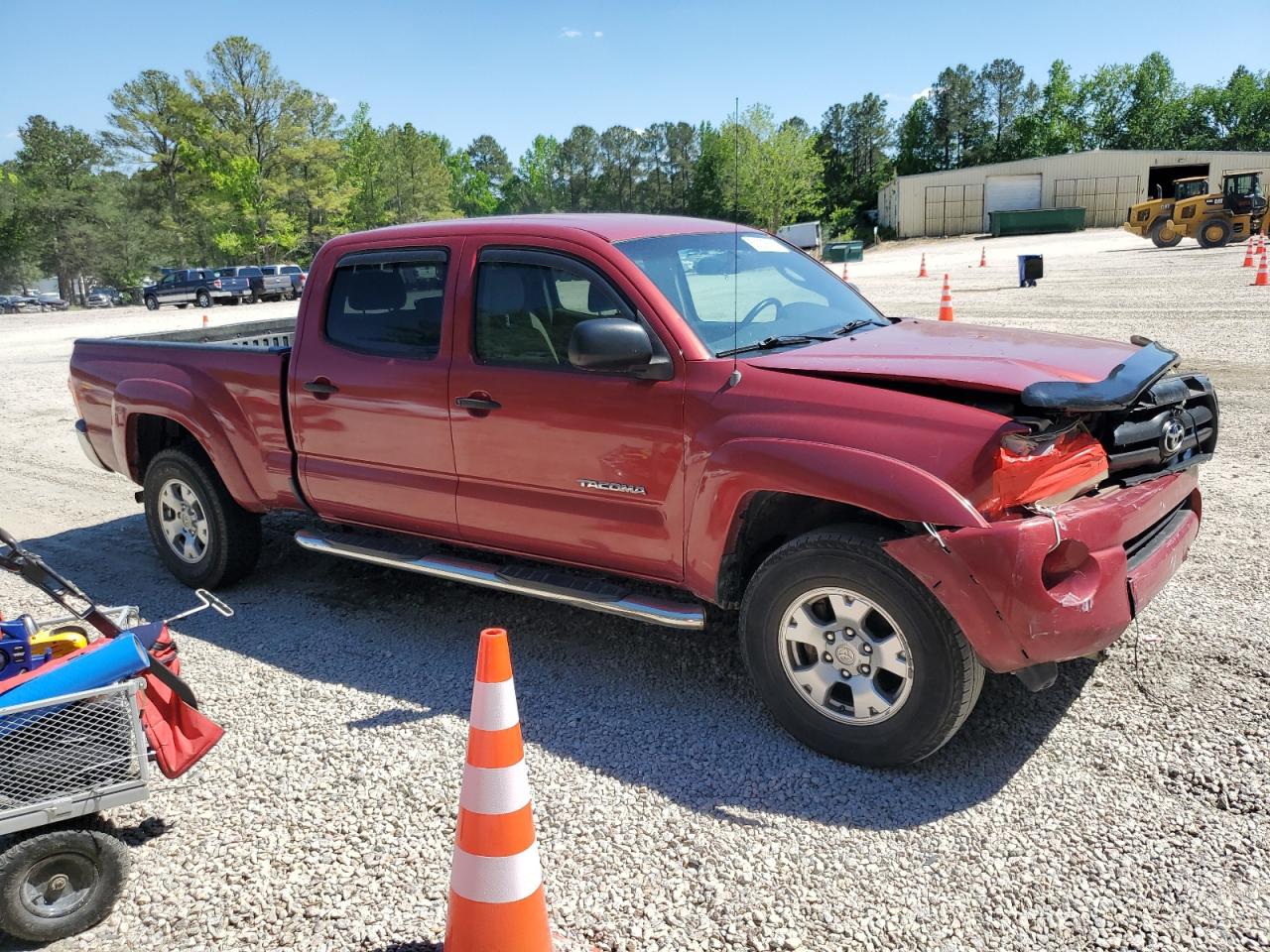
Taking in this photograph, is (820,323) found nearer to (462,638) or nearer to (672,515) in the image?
(672,515)

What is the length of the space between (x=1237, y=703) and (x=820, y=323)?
2.25m

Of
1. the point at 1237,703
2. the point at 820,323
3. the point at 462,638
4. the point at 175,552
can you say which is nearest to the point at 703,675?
the point at 462,638

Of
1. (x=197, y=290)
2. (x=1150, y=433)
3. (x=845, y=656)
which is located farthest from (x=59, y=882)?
(x=197, y=290)

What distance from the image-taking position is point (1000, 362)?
136 inches

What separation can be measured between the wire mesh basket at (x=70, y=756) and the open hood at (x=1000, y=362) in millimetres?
2456

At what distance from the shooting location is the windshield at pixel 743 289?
3.94 meters

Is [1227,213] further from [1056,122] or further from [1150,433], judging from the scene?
[1056,122]

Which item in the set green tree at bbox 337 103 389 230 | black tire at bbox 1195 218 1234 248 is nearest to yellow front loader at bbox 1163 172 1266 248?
black tire at bbox 1195 218 1234 248

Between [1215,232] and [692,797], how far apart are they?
3388cm

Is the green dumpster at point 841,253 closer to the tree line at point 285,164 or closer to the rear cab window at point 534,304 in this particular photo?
the tree line at point 285,164

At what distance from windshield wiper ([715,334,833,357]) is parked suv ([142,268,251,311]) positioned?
140 ft

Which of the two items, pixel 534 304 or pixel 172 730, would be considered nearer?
pixel 172 730

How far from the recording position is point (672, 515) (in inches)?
148

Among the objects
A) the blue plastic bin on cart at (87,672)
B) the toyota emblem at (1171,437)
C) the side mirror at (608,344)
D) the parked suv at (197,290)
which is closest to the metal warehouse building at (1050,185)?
the parked suv at (197,290)
